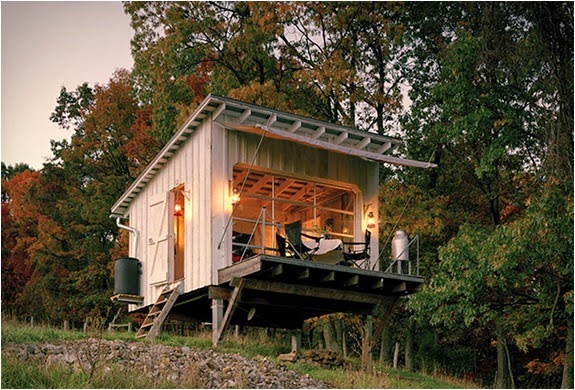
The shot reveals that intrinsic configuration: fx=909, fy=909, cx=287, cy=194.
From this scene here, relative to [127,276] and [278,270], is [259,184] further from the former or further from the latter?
[278,270]

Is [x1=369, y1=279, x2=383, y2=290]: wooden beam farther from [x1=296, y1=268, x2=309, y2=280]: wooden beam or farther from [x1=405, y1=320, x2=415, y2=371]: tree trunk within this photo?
[x1=405, y1=320, x2=415, y2=371]: tree trunk

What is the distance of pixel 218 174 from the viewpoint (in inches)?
615

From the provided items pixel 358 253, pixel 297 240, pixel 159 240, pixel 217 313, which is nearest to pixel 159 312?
pixel 217 313

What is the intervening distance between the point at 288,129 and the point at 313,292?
2.89 metres

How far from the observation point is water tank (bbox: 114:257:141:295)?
1816cm

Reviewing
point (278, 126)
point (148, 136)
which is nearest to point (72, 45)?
point (148, 136)

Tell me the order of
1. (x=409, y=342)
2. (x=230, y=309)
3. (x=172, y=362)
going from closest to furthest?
(x=172, y=362) → (x=230, y=309) → (x=409, y=342)

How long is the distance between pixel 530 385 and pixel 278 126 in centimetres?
1417

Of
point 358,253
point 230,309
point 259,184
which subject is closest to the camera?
point 230,309

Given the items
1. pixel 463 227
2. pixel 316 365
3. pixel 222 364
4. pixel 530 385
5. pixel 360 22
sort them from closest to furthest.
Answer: pixel 222 364 < pixel 316 365 < pixel 463 227 < pixel 360 22 < pixel 530 385

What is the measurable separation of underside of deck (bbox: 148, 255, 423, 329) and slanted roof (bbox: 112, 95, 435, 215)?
2007mm

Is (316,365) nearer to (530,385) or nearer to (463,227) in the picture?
(463,227)

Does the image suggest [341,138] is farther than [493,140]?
No

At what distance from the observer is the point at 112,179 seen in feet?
89.4
